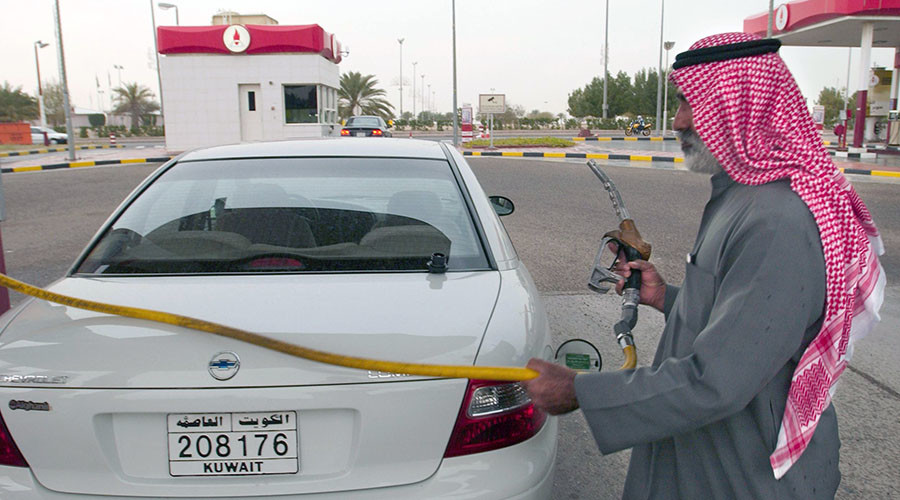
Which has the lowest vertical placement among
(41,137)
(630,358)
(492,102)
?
(41,137)

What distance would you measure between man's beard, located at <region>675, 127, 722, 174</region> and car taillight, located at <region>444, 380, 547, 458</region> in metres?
0.72

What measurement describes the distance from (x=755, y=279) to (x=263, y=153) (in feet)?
7.47

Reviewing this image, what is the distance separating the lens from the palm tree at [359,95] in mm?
50531

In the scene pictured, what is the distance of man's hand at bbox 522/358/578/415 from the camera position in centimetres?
144

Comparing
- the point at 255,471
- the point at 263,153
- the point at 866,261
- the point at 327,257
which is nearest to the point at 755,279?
the point at 866,261

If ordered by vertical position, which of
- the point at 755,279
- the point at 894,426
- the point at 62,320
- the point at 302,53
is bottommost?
the point at 894,426

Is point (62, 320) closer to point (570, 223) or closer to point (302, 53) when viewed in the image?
point (570, 223)

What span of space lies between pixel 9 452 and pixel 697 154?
177 cm

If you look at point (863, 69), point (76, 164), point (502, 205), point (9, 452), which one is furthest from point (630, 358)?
point (863, 69)

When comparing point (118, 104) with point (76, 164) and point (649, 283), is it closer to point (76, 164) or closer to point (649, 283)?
point (76, 164)

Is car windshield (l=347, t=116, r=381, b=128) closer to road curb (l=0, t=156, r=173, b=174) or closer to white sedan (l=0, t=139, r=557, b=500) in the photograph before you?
road curb (l=0, t=156, r=173, b=174)

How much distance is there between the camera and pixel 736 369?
4.25ft

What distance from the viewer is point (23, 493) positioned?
70.8 inches

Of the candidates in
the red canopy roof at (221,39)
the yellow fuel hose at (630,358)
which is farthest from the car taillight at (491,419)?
the red canopy roof at (221,39)
